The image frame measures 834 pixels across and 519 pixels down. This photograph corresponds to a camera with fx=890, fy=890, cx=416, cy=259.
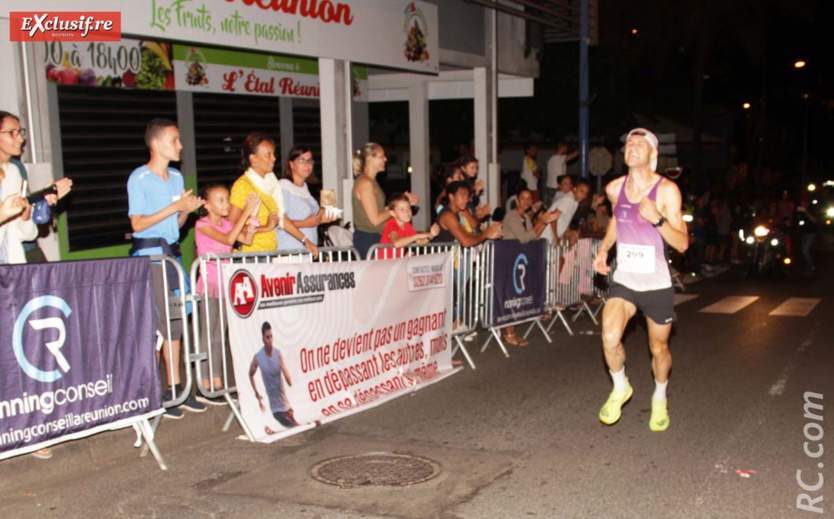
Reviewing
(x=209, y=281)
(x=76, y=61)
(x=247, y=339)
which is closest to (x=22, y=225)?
(x=209, y=281)

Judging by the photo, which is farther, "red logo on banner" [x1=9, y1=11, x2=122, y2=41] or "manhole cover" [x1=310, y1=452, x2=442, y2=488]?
"red logo on banner" [x1=9, y1=11, x2=122, y2=41]

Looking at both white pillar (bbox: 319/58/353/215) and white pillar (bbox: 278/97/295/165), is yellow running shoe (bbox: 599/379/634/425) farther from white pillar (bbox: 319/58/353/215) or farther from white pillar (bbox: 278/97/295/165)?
white pillar (bbox: 278/97/295/165)

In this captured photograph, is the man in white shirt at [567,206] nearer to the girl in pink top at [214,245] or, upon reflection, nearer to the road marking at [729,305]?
the road marking at [729,305]

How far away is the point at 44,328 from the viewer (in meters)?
5.69

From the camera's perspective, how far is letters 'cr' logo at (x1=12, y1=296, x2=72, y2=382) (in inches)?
219

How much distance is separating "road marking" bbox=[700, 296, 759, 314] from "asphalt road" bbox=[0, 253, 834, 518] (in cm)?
496

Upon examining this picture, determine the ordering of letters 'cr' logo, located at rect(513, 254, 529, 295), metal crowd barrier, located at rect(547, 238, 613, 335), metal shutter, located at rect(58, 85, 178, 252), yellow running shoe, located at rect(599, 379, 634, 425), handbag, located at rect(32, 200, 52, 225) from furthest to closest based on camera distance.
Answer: metal shutter, located at rect(58, 85, 178, 252) < metal crowd barrier, located at rect(547, 238, 613, 335) < letters 'cr' logo, located at rect(513, 254, 529, 295) < yellow running shoe, located at rect(599, 379, 634, 425) < handbag, located at rect(32, 200, 52, 225)

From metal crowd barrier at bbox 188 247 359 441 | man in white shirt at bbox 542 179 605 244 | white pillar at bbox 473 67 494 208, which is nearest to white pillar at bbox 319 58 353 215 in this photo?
man in white shirt at bbox 542 179 605 244

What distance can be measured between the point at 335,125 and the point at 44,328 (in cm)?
825

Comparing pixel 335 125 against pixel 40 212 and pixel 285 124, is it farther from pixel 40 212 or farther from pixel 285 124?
pixel 40 212

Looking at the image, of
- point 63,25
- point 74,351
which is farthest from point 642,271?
point 63,25

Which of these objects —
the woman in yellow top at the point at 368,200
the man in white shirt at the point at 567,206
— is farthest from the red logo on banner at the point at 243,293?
the man in white shirt at the point at 567,206

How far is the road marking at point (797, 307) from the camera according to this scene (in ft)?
47.1

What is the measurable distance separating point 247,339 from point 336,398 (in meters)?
1.24
